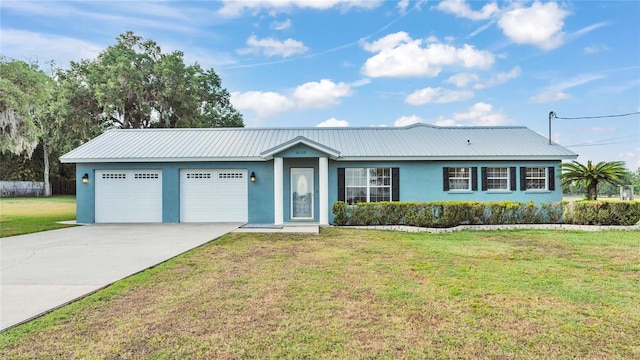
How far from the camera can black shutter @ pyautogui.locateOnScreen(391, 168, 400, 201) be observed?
544 inches

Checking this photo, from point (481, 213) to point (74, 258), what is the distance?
446 inches

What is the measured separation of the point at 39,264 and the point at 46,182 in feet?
118

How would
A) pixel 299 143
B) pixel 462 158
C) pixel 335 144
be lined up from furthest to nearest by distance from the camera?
pixel 335 144 → pixel 462 158 → pixel 299 143

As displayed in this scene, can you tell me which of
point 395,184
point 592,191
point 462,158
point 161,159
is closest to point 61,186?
point 161,159

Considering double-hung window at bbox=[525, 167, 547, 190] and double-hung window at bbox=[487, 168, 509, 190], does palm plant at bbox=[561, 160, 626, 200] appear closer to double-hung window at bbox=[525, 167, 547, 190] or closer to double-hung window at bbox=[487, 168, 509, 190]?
double-hung window at bbox=[525, 167, 547, 190]

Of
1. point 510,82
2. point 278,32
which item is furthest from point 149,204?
point 510,82

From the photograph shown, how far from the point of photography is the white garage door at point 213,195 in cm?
1394

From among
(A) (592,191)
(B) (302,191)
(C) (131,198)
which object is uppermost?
(B) (302,191)

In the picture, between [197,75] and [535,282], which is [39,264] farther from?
[197,75]

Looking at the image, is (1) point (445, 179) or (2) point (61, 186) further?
(2) point (61, 186)

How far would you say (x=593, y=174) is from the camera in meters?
13.6

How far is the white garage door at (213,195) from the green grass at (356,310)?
6.35 metres

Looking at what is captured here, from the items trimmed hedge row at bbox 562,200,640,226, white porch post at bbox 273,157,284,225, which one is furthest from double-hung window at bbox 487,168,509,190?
white porch post at bbox 273,157,284,225

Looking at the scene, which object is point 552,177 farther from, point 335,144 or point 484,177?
point 335,144
